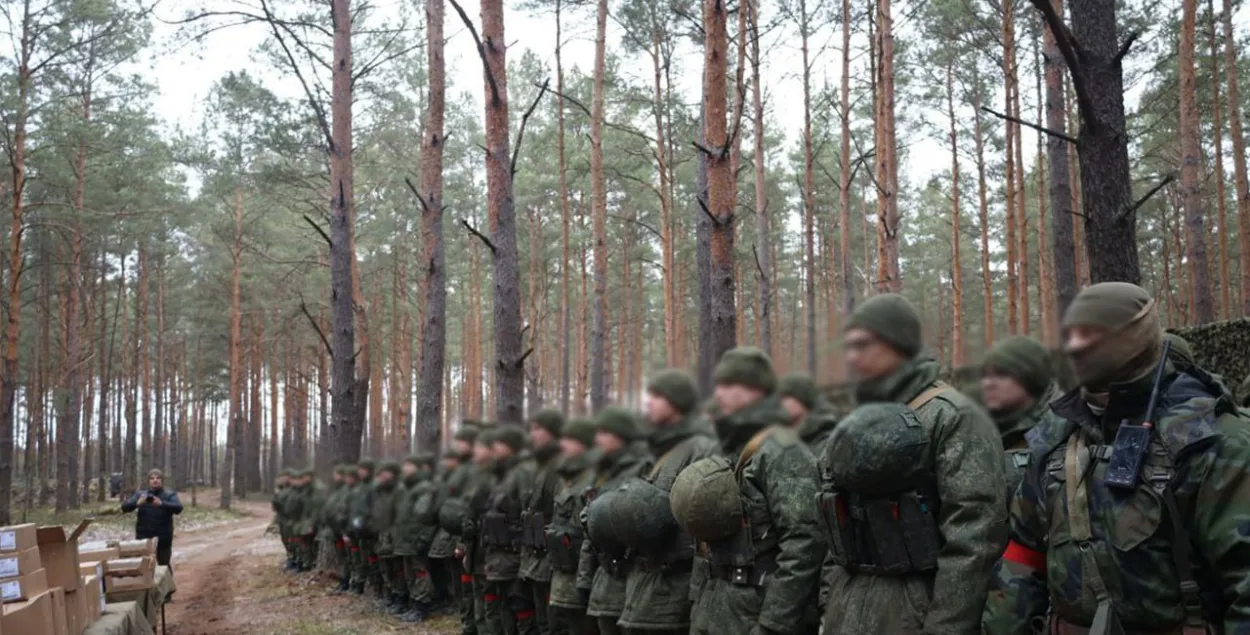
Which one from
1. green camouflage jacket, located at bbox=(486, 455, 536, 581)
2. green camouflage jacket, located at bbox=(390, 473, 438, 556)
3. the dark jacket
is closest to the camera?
green camouflage jacket, located at bbox=(486, 455, 536, 581)

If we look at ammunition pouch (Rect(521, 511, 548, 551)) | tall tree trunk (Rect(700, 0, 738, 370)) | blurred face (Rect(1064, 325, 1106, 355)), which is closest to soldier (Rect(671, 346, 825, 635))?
blurred face (Rect(1064, 325, 1106, 355))

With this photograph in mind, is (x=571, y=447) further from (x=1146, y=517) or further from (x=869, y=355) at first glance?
(x=1146, y=517)

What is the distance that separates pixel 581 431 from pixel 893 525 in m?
2.64

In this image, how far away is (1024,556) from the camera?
2.93m

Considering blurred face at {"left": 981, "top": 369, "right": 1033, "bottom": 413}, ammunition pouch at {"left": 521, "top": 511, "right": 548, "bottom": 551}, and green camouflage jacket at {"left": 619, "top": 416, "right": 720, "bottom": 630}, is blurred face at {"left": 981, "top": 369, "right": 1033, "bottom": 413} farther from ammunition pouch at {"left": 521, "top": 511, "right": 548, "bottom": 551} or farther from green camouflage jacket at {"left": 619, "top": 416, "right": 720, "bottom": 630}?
ammunition pouch at {"left": 521, "top": 511, "right": 548, "bottom": 551}

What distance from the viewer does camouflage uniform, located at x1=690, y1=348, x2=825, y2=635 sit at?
3.87m

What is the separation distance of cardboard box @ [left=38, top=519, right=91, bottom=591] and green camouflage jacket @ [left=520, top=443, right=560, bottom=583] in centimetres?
304

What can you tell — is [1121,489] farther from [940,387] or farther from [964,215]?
[964,215]

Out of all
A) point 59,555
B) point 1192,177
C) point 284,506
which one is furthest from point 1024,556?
point 284,506

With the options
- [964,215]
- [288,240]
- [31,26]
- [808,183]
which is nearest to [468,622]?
[808,183]

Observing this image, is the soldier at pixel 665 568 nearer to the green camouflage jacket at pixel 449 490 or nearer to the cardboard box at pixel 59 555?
the green camouflage jacket at pixel 449 490

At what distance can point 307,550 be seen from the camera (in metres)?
16.9

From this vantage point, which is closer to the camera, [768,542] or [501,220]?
[768,542]

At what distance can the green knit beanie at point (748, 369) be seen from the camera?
368 cm
